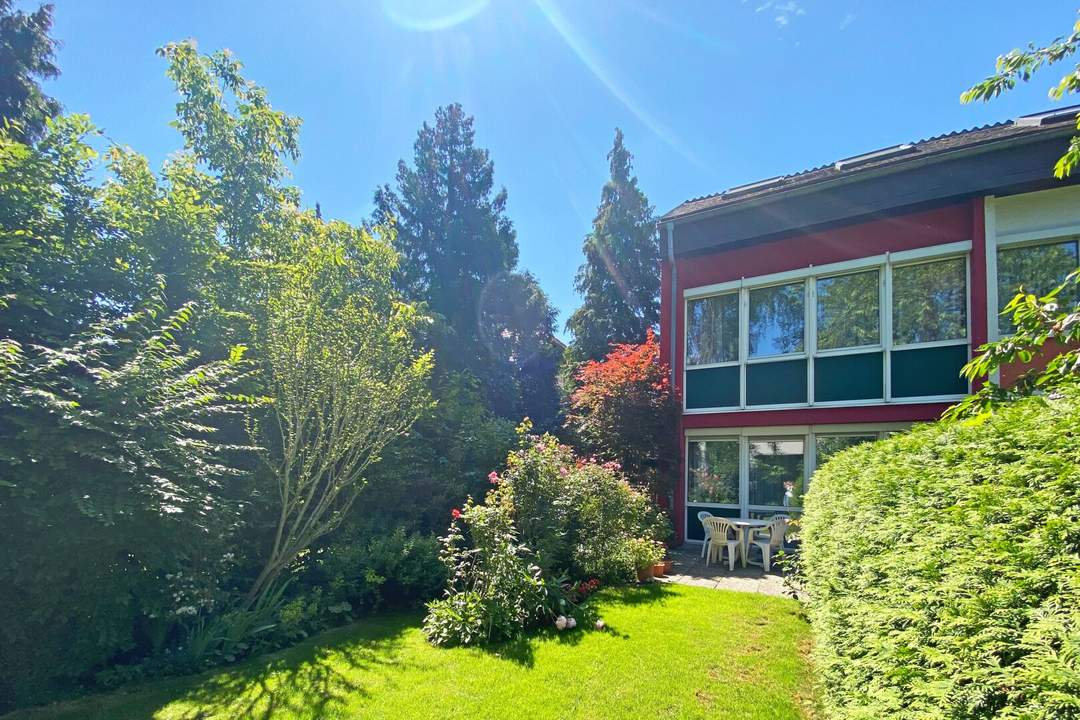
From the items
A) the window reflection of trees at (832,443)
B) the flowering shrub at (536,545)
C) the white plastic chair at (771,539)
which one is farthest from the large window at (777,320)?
the flowering shrub at (536,545)

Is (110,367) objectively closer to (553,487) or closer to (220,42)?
(553,487)

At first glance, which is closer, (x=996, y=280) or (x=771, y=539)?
(x=771, y=539)

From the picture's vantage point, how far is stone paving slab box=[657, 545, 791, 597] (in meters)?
7.02

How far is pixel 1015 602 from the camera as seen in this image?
1.30m

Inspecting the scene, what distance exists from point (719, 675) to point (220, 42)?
14712mm

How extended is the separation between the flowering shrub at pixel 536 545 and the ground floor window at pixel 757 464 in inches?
77.5

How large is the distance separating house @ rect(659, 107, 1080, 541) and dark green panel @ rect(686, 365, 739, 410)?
0.10 feet

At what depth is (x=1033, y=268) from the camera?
849cm

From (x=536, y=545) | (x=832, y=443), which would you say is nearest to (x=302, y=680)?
(x=536, y=545)

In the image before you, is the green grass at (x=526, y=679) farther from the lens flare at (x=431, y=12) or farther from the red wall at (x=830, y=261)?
the lens flare at (x=431, y=12)

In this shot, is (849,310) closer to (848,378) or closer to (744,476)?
(848,378)

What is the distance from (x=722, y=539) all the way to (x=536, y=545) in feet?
12.4

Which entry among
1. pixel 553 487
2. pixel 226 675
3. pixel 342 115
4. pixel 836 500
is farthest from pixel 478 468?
pixel 342 115

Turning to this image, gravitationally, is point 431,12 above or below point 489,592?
above
